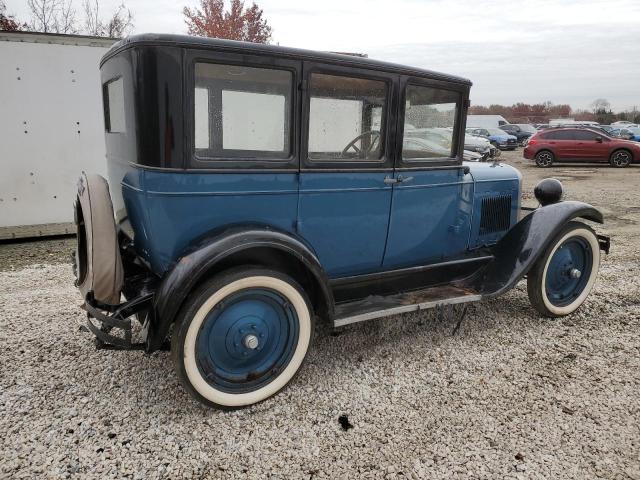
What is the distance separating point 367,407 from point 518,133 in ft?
90.6

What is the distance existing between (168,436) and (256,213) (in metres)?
1.26

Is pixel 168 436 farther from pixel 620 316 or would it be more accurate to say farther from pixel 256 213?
pixel 620 316

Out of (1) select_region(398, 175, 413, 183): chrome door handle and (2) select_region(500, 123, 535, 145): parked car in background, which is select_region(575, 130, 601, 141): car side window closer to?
(2) select_region(500, 123, 535, 145): parked car in background

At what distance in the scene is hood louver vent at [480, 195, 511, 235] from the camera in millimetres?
3842

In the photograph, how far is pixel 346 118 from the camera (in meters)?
2.93

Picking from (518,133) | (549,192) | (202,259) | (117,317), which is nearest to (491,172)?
(549,192)

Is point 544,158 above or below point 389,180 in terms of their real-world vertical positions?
below

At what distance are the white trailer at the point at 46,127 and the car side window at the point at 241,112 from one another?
445 cm

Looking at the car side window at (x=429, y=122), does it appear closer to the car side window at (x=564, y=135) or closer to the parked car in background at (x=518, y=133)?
the car side window at (x=564, y=135)

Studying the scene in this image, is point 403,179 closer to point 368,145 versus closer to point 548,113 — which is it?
point 368,145

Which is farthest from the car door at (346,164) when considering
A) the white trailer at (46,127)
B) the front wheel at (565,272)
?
the white trailer at (46,127)

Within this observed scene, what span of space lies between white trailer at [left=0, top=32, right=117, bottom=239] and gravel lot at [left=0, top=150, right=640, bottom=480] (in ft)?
8.47

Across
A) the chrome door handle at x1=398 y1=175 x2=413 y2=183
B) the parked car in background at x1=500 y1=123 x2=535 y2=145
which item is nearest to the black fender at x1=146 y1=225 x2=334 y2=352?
the chrome door handle at x1=398 y1=175 x2=413 y2=183

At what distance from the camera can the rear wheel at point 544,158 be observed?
1620 centimetres
